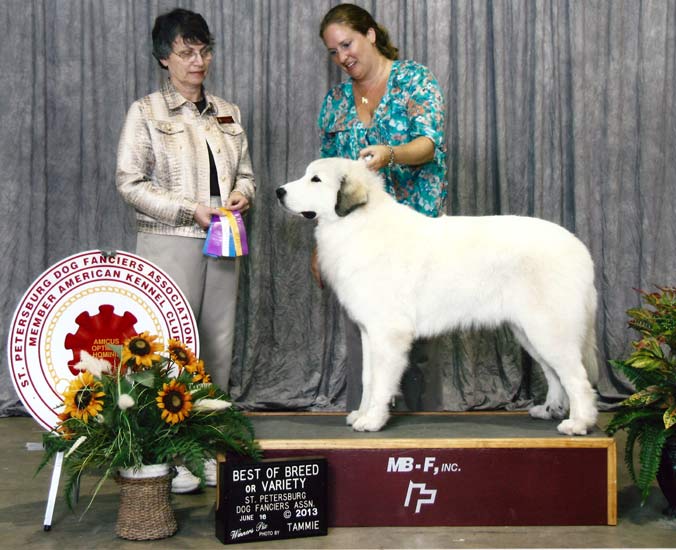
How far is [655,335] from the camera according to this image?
3.43m

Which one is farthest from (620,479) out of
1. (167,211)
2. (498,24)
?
(498,24)

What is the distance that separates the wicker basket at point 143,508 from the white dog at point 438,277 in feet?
2.84

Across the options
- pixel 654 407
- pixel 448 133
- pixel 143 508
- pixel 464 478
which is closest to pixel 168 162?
pixel 143 508

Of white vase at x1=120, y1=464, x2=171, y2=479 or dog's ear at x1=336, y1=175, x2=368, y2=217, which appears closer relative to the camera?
white vase at x1=120, y1=464, x2=171, y2=479

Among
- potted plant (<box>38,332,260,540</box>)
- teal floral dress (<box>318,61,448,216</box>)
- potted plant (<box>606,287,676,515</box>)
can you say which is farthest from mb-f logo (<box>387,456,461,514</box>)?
teal floral dress (<box>318,61,448,216</box>)

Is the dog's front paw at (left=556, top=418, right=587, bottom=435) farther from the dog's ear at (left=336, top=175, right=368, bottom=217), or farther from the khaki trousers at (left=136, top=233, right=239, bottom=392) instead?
the khaki trousers at (left=136, top=233, right=239, bottom=392)

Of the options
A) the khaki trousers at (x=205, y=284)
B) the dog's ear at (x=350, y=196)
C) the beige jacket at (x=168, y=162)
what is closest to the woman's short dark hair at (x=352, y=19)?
the beige jacket at (x=168, y=162)

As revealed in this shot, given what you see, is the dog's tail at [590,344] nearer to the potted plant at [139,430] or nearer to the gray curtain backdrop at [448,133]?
the potted plant at [139,430]

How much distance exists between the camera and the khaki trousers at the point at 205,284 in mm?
3885

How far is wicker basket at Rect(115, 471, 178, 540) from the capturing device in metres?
3.02

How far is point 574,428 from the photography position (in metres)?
3.29

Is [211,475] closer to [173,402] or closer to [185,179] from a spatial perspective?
[173,402]

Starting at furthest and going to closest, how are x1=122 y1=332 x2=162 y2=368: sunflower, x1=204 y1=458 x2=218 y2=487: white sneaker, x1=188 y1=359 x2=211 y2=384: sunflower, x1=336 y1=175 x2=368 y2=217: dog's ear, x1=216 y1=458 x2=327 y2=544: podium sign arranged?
x1=204 y1=458 x2=218 y2=487: white sneaker, x1=336 y1=175 x2=368 y2=217: dog's ear, x1=188 y1=359 x2=211 y2=384: sunflower, x1=122 y1=332 x2=162 y2=368: sunflower, x1=216 y1=458 x2=327 y2=544: podium sign

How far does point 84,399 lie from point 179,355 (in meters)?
0.42
